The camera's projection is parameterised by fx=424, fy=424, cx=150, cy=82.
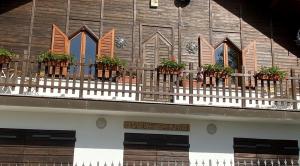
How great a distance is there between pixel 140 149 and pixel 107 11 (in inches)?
199

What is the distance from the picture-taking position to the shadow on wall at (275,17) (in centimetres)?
1496

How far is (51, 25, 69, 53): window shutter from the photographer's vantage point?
43.9 ft

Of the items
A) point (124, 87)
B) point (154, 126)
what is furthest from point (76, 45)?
point (154, 126)

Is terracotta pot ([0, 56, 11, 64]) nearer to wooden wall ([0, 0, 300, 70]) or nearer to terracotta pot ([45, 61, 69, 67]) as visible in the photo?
terracotta pot ([45, 61, 69, 67])

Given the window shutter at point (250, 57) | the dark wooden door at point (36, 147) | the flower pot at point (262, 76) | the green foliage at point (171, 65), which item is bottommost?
the dark wooden door at point (36, 147)

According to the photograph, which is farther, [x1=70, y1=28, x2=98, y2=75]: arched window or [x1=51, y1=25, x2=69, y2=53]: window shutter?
[x1=70, y1=28, x2=98, y2=75]: arched window

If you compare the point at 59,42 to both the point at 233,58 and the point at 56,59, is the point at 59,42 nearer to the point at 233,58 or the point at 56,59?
the point at 56,59

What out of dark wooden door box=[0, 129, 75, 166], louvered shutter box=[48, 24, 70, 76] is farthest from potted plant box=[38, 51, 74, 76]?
louvered shutter box=[48, 24, 70, 76]

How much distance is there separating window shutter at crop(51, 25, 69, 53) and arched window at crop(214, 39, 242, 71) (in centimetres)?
504

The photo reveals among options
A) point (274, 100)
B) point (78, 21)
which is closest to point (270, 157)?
point (274, 100)

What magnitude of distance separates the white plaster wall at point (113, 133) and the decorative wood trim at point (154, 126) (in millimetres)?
103

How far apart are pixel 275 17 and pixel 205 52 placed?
A: 3109mm

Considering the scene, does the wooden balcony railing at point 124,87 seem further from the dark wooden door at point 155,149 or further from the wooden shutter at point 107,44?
the wooden shutter at point 107,44

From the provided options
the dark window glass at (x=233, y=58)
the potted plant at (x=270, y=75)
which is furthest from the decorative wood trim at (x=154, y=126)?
the dark window glass at (x=233, y=58)
